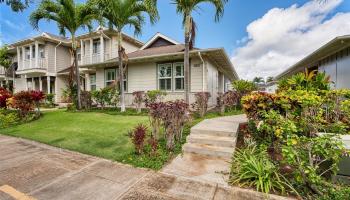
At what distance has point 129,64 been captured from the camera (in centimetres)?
1266

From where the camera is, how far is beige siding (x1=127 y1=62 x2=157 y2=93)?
11799mm

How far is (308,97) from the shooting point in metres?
3.80

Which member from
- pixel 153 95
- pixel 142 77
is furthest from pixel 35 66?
pixel 153 95

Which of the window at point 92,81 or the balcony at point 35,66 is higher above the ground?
the balcony at point 35,66

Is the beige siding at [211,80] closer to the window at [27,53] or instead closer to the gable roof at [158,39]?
the gable roof at [158,39]

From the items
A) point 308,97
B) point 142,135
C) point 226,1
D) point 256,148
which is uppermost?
point 226,1

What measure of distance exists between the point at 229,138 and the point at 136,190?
279 cm

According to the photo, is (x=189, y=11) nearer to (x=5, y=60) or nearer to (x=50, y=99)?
(x=50, y=99)

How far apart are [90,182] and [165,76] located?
8.75 m

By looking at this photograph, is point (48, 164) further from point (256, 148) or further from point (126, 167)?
point (256, 148)

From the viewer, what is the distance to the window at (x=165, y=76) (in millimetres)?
11336

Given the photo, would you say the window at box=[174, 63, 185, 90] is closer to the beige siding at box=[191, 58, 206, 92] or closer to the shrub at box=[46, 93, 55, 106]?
the beige siding at box=[191, 58, 206, 92]

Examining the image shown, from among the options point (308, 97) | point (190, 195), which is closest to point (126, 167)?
point (190, 195)

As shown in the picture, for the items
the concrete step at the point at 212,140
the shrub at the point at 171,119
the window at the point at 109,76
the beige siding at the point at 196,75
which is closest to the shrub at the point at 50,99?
the window at the point at 109,76
